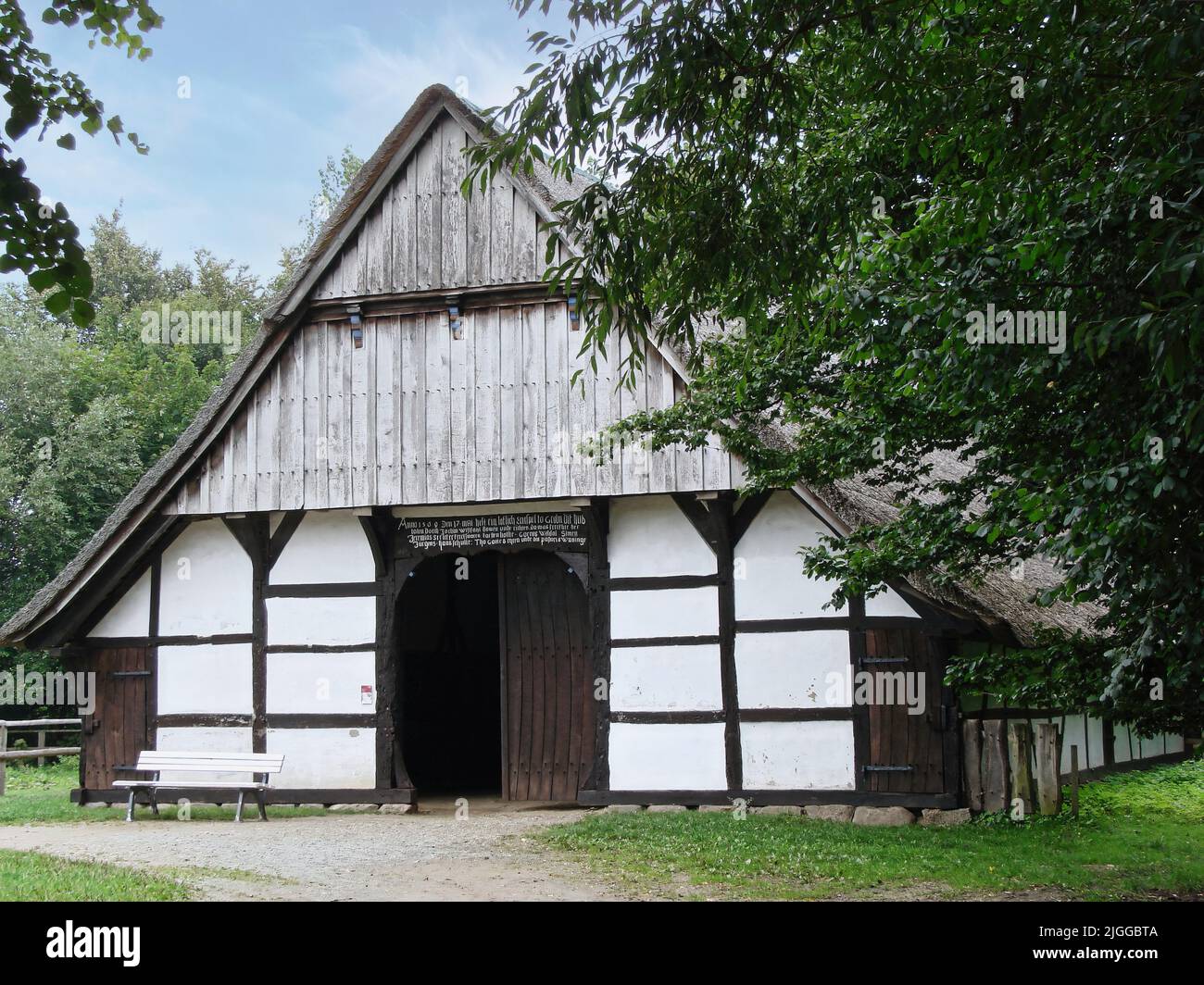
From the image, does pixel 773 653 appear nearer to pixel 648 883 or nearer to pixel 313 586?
pixel 648 883

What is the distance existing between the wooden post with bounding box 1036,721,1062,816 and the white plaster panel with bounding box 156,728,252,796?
834 cm

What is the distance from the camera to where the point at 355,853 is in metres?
10.6

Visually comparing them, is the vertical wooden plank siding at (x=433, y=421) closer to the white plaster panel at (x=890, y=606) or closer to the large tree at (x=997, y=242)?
the white plaster panel at (x=890, y=606)

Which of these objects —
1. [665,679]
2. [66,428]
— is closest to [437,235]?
[665,679]

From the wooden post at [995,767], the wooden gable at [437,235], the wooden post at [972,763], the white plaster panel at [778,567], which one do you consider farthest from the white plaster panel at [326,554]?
the wooden post at [995,767]

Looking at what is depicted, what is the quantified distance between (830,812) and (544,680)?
145 inches

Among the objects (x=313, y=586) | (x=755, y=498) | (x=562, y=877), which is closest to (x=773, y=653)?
(x=755, y=498)

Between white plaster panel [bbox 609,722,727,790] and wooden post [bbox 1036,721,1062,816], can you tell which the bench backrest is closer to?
white plaster panel [bbox 609,722,727,790]

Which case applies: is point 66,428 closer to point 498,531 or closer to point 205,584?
point 205,584

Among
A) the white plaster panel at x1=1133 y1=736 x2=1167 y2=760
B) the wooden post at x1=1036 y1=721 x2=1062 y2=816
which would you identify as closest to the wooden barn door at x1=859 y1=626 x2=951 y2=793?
the wooden post at x1=1036 y1=721 x2=1062 y2=816

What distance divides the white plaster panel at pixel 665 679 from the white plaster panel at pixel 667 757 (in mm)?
215

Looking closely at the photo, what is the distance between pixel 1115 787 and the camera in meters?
15.3

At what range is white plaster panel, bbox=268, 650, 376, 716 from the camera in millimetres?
14102

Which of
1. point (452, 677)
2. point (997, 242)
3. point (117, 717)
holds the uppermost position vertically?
point (997, 242)
